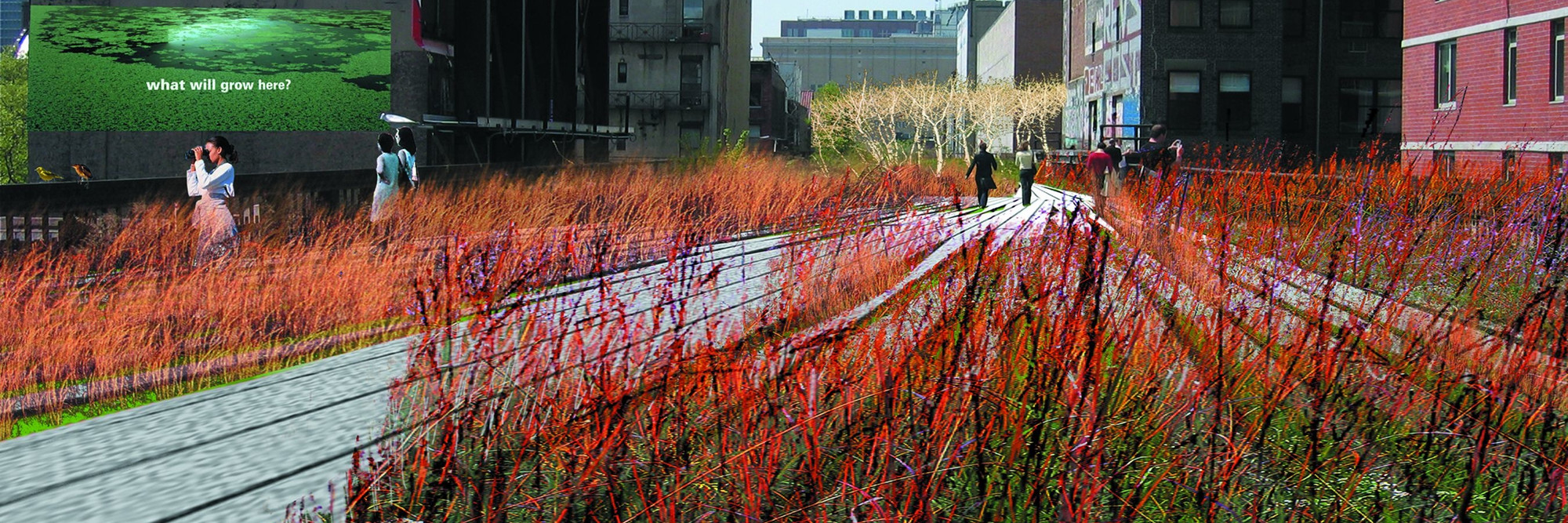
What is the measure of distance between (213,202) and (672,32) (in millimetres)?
49662

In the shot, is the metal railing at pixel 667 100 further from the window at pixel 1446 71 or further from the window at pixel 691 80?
the window at pixel 1446 71

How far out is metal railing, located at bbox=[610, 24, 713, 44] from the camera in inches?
2454

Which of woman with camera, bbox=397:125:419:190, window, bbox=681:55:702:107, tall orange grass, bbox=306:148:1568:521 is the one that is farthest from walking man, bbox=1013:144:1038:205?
window, bbox=681:55:702:107

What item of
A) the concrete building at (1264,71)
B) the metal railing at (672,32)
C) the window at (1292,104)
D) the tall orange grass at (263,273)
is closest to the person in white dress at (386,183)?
the tall orange grass at (263,273)

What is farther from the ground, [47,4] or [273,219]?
[47,4]

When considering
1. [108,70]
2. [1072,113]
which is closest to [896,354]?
[108,70]

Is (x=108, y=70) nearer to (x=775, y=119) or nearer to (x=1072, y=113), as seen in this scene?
(x=1072, y=113)

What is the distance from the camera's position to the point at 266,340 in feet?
34.0

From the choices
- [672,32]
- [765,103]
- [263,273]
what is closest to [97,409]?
[263,273]

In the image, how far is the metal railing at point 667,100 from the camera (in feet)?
207

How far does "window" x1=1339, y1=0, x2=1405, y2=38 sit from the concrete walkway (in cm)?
4407

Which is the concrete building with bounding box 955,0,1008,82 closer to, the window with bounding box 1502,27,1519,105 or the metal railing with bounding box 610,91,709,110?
the metal railing with bounding box 610,91,709,110

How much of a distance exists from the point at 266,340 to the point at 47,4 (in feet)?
94.8

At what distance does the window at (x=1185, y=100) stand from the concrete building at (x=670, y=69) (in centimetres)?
2080
